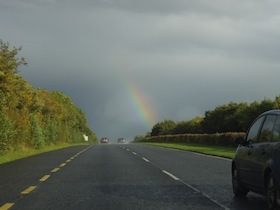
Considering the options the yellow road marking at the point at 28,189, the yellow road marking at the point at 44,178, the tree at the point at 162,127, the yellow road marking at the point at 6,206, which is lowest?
the yellow road marking at the point at 6,206

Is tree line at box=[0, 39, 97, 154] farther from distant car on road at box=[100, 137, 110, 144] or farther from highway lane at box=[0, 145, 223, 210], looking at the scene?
distant car on road at box=[100, 137, 110, 144]

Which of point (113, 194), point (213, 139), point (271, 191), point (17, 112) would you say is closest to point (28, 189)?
point (113, 194)

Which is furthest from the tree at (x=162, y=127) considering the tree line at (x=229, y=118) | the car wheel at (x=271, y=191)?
the car wheel at (x=271, y=191)

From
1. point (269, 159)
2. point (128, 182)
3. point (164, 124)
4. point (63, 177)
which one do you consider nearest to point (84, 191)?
point (128, 182)

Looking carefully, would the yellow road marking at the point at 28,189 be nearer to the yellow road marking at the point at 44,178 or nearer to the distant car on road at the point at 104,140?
the yellow road marking at the point at 44,178

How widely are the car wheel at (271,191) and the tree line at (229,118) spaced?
132ft

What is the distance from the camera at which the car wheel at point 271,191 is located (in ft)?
23.0

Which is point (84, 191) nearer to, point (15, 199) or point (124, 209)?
point (15, 199)

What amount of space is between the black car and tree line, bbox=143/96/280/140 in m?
38.5

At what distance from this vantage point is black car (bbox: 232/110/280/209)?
705 cm

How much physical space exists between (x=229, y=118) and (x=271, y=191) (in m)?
58.6

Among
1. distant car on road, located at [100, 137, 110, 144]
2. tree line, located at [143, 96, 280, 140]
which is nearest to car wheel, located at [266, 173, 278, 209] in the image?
tree line, located at [143, 96, 280, 140]

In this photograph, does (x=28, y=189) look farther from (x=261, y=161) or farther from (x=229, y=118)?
(x=229, y=118)

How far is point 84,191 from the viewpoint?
10.1m
